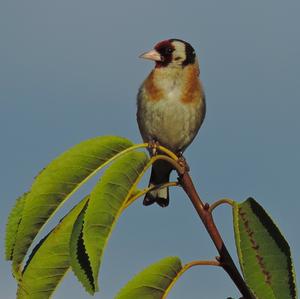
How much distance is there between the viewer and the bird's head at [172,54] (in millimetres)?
5664

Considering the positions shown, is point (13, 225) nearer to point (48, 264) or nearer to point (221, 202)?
point (48, 264)

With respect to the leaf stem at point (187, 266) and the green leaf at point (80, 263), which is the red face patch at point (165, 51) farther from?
the green leaf at point (80, 263)

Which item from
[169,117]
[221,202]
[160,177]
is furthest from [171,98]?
[221,202]

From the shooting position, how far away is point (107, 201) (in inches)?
83.5

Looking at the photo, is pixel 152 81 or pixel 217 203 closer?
pixel 217 203

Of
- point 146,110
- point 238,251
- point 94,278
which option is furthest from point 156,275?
point 146,110

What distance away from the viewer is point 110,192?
2.16m

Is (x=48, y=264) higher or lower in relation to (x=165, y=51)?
lower

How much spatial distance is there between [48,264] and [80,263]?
0.30m

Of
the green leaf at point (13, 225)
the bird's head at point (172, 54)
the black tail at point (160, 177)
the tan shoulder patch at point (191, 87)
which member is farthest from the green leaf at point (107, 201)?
the black tail at point (160, 177)

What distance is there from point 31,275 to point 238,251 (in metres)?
0.66

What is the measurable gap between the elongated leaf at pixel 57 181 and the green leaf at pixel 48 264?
0.06 meters

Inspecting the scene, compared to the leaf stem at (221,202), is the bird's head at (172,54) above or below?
above

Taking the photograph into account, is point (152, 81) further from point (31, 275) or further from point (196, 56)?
point (31, 275)
